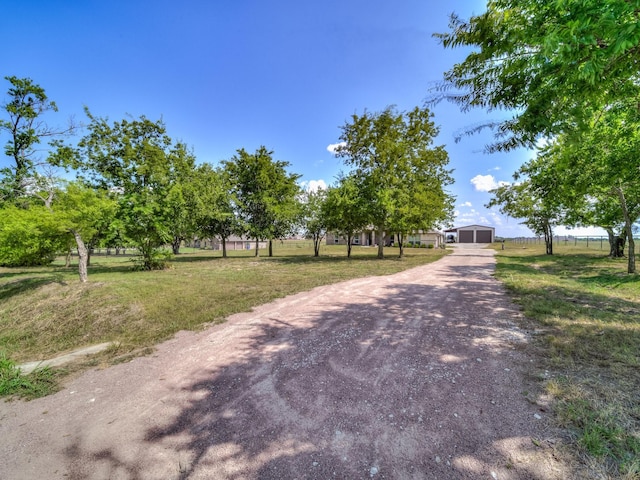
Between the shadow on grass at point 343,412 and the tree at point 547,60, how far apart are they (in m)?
2.92

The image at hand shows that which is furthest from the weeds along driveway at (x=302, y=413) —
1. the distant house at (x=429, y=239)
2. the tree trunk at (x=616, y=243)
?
the distant house at (x=429, y=239)

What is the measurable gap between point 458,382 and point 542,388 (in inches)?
30.7

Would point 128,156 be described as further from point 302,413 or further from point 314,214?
point 302,413

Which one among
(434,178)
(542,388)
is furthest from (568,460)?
(434,178)

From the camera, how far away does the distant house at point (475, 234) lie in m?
49.8

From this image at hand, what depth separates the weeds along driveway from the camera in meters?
2.01

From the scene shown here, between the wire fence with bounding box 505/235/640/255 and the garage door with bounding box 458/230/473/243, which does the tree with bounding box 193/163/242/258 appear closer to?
the wire fence with bounding box 505/235/640/255

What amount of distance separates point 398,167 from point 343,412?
56.8 ft

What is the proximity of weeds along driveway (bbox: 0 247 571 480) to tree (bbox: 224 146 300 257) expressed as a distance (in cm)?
1854

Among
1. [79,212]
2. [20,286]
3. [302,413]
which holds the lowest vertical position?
[302,413]

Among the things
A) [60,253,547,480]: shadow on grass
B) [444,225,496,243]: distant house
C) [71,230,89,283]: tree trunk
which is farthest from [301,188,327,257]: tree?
[444,225,496,243]: distant house

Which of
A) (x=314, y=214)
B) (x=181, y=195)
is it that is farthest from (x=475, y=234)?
(x=181, y=195)

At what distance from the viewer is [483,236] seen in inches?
1994

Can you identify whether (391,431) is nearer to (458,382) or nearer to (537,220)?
(458,382)
